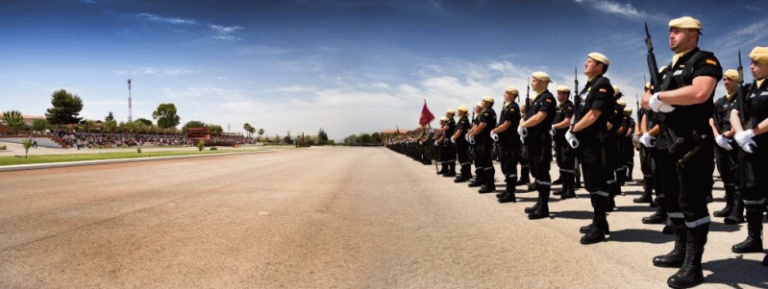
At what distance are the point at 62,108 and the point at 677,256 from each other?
446 ft

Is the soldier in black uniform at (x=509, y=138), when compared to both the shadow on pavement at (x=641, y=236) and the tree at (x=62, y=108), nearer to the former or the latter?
the shadow on pavement at (x=641, y=236)

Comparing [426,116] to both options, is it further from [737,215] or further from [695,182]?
[695,182]

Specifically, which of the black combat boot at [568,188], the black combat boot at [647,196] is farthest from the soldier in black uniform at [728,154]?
the black combat boot at [568,188]

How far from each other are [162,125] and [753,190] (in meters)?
171

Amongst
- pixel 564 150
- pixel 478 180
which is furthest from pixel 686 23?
pixel 478 180

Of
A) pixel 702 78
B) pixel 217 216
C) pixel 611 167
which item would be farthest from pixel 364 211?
pixel 702 78

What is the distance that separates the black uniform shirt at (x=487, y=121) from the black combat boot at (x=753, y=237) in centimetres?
504

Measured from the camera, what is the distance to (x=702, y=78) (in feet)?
10.5

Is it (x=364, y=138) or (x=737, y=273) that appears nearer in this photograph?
(x=737, y=273)

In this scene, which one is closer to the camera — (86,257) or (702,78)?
(702,78)

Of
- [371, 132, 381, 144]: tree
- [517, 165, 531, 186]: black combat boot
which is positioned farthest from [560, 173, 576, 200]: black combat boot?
[371, 132, 381, 144]: tree

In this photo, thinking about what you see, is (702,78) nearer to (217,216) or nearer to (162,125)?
(217,216)

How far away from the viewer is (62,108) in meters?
109

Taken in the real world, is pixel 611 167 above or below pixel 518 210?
above
